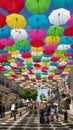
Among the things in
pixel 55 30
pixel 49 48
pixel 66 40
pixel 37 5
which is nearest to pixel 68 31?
pixel 55 30

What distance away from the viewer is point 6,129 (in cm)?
1909

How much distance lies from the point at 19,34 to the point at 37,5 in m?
5.15

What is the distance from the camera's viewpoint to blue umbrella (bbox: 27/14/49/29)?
19.0 meters

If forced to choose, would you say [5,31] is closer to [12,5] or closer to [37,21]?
[37,21]

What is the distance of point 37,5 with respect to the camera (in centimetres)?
1625

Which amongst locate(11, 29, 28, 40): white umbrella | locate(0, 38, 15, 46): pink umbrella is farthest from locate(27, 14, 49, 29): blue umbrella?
locate(0, 38, 15, 46): pink umbrella

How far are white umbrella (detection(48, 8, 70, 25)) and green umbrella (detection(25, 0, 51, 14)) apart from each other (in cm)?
229

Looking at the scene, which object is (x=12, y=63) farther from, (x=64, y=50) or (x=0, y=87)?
(x=0, y=87)

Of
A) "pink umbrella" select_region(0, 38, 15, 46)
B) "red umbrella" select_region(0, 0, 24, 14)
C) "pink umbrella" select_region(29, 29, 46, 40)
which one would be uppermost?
"pink umbrella" select_region(0, 38, 15, 46)

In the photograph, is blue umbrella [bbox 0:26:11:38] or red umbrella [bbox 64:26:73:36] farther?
blue umbrella [bbox 0:26:11:38]

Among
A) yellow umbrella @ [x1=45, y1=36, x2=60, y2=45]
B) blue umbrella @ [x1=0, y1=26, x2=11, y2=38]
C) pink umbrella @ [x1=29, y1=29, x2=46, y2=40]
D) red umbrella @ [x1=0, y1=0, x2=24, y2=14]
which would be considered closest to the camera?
red umbrella @ [x1=0, y1=0, x2=24, y2=14]

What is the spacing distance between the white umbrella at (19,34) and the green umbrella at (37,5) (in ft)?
15.2

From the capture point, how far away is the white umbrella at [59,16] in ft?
60.1

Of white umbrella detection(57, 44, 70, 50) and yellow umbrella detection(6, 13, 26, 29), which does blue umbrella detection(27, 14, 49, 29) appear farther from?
white umbrella detection(57, 44, 70, 50)
